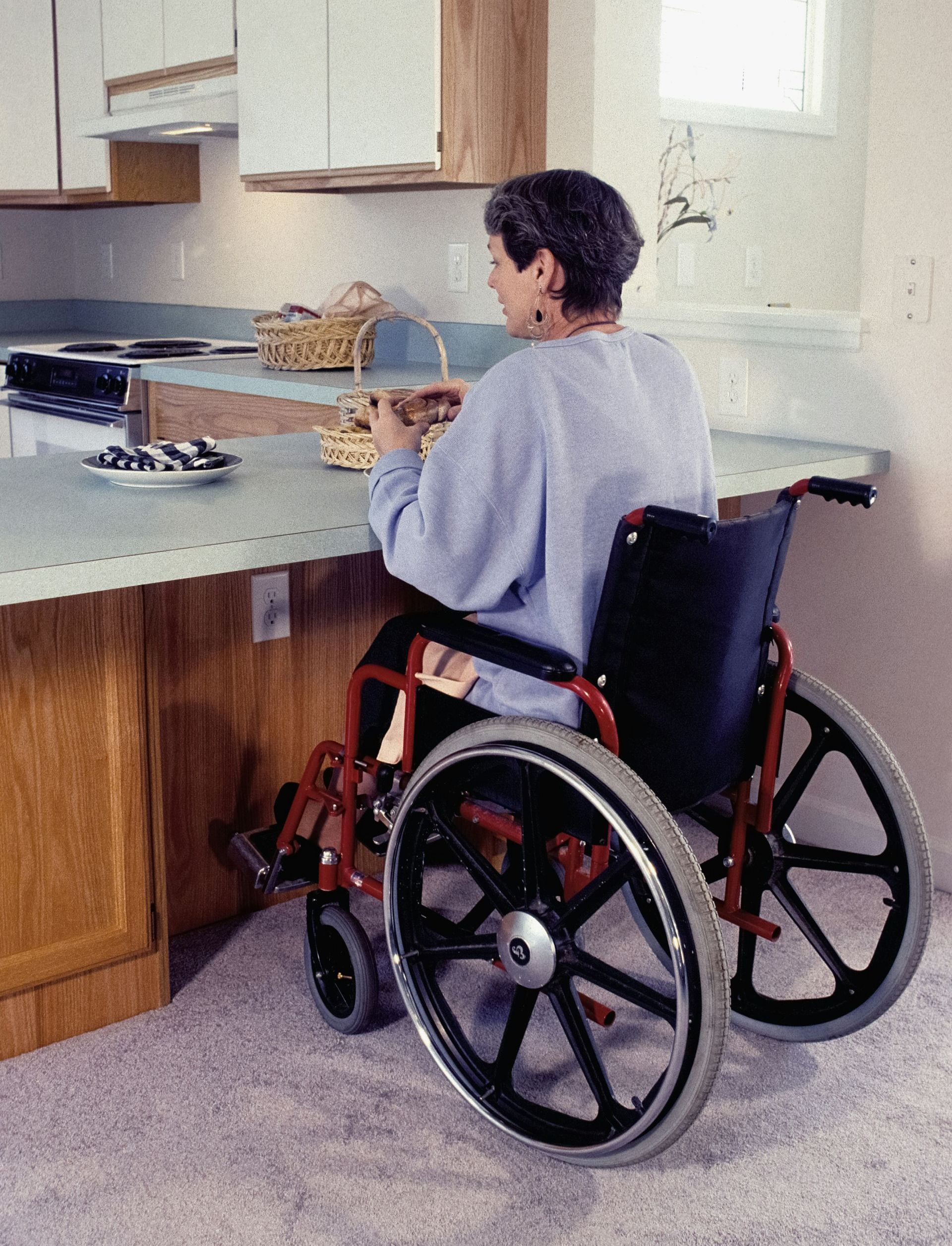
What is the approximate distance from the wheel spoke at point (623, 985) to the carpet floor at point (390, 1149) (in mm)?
294

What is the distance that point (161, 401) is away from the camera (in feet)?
11.5

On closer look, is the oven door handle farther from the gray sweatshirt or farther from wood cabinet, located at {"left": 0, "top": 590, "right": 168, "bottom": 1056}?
the gray sweatshirt

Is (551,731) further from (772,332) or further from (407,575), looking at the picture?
(772,332)

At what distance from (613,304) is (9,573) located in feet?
2.61

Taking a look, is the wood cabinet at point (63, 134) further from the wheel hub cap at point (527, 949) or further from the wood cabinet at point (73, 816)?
the wheel hub cap at point (527, 949)

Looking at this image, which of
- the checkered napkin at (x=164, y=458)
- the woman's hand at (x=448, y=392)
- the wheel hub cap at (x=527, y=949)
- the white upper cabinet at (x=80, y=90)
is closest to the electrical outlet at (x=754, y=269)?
the white upper cabinet at (x=80, y=90)

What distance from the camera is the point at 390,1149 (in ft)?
5.40

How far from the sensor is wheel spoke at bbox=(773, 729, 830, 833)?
1765mm

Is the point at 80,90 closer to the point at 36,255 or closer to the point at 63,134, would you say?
the point at 63,134

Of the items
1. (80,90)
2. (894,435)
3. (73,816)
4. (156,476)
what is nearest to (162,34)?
(80,90)

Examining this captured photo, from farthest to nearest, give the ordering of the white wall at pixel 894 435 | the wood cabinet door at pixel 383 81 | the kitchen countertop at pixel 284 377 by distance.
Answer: the kitchen countertop at pixel 284 377
the wood cabinet door at pixel 383 81
the white wall at pixel 894 435

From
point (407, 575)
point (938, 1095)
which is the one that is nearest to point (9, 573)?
point (407, 575)

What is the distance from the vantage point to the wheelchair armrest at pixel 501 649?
4.70 ft

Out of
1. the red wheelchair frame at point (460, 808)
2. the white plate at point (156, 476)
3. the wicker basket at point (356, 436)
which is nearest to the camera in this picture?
the red wheelchair frame at point (460, 808)
